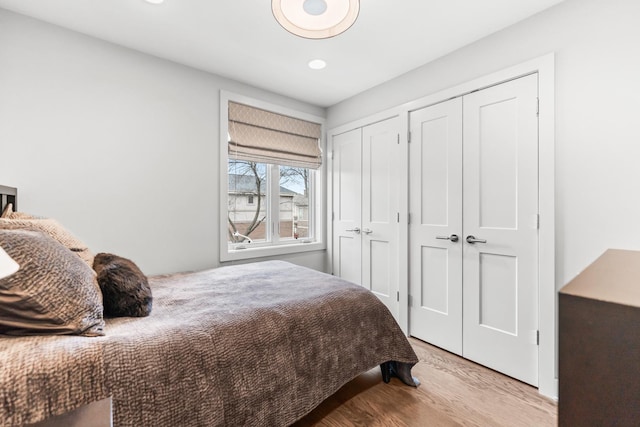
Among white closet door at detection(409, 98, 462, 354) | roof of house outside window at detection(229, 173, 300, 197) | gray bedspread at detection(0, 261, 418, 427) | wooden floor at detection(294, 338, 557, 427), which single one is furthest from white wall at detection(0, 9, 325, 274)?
white closet door at detection(409, 98, 462, 354)

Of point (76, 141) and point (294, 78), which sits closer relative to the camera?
point (76, 141)

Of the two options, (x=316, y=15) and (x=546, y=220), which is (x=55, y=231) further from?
(x=546, y=220)

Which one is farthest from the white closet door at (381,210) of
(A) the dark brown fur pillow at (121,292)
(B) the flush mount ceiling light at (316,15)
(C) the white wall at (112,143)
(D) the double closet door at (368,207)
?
(A) the dark brown fur pillow at (121,292)

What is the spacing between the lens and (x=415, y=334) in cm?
266

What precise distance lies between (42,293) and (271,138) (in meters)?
2.54

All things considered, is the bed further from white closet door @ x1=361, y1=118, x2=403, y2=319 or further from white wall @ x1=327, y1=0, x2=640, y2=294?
white wall @ x1=327, y1=0, x2=640, y2=294

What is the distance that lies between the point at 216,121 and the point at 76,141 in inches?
43.1

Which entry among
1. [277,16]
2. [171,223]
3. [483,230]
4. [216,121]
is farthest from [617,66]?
[171,223]

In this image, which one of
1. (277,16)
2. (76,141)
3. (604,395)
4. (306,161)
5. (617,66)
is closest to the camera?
(604,395)

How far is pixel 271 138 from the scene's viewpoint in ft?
10.3

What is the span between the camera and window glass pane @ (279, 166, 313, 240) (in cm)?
344

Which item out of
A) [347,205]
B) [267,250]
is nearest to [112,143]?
[267,250]

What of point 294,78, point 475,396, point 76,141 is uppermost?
point 294,78

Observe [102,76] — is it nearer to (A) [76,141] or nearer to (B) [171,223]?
(A) [76,141]
